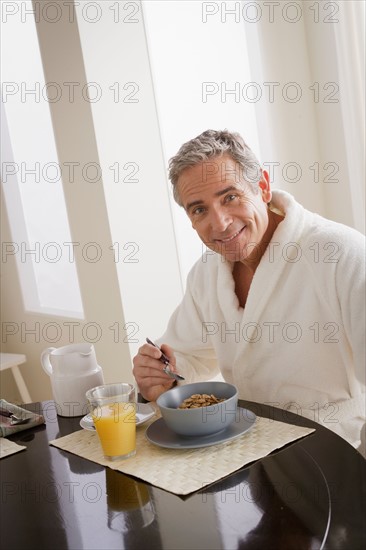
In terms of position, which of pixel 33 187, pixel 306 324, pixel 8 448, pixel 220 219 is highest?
pixel 33 187

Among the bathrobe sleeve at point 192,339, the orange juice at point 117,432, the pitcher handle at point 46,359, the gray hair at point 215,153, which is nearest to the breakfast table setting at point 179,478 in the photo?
the orange juice at point 117,432

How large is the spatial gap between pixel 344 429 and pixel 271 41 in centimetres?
177

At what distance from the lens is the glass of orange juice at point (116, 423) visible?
1190mm

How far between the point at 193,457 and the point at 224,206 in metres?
0.66

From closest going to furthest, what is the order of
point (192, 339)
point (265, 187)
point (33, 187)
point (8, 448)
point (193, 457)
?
point (193, 457), point (8, 448), point (265, 187), point (192, 339), point (33, 187)

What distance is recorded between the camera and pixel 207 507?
99 centimetres

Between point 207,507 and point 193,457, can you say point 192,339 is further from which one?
point 207,507

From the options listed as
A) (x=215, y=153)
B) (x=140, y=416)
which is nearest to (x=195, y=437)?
(x=140, y=416)

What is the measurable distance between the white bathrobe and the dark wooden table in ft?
1.12

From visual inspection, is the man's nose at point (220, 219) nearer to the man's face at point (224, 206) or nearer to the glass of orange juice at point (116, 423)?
the man's face at point (224, 206)

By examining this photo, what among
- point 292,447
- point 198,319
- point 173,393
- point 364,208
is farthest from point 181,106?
point 292,447

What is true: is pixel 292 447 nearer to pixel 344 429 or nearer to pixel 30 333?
pixel 344 429

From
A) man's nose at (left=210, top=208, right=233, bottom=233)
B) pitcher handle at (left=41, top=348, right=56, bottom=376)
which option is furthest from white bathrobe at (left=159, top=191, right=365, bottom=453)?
pitcher handle at (left=41, top=348, right=56, bottom=376)

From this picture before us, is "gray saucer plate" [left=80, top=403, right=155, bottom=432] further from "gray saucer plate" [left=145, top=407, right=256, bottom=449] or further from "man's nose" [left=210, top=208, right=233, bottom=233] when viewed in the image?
"man's nose" [left=210, top=208, right=233, bottom=233]
